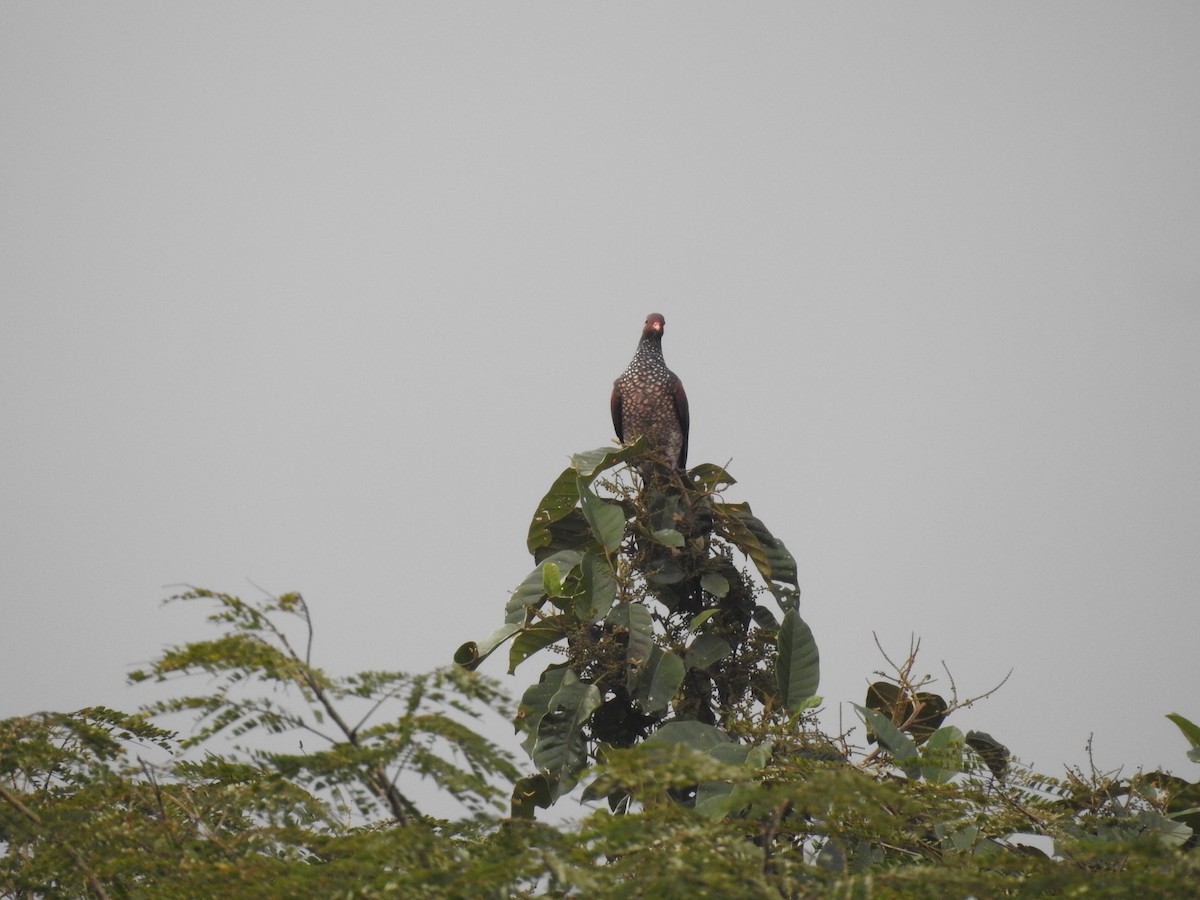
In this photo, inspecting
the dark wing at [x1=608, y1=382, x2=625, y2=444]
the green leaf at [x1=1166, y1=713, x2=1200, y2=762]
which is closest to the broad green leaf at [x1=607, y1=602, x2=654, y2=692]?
the green leaf at [x1=1166, y1=713, x2=1200, y2=762]

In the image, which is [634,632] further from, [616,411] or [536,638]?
[616,411]

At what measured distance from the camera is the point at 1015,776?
2.54 meters

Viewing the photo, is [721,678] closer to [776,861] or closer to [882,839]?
[882,839]

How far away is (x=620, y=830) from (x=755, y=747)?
1.07 meters

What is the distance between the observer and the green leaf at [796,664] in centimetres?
315

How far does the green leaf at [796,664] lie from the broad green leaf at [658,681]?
0.29m

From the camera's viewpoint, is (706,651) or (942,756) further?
(706,651)

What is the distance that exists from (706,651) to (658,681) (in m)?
0.32

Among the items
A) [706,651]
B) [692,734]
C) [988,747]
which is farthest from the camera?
[706,651]

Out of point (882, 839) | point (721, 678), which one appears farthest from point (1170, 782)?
point (721, 678)

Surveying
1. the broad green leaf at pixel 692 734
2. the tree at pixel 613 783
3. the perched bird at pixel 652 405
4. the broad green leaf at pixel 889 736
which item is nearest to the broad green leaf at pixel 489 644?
the tree at pixel 613 783

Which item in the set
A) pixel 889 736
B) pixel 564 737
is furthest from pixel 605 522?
pixel 889 736

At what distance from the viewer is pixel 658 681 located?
3252 millimetres

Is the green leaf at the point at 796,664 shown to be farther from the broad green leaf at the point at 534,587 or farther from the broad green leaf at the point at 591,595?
the broad green leaf at the point at 534,587
